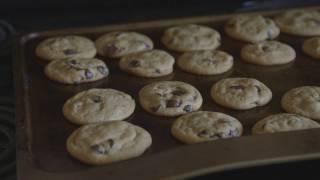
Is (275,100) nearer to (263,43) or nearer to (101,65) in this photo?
(263,43)

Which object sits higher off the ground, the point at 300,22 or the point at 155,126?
the point at 300,22

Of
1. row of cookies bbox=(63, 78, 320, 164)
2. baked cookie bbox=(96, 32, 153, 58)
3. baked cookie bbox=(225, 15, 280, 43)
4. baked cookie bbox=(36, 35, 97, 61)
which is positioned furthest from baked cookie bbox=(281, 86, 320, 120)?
baked cookie bbox=(36, 35, 97, 61)

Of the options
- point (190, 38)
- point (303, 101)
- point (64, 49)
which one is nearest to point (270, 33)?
point (190, 38)

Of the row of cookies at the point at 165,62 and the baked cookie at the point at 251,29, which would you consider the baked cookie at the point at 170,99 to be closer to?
the row of cookies at the point at 165,62

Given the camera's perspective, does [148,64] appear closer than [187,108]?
No

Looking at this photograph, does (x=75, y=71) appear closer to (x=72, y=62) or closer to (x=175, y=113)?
(x=72, y=62)

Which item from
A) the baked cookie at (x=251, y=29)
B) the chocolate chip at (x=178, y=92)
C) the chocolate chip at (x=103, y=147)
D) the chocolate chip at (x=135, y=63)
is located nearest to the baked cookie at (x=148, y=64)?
the chocolate chip at (x=135, y=63)

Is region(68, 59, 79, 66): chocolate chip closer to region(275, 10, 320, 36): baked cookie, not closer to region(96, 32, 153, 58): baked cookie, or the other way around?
region(96, 32, 153, 58): baked cookie

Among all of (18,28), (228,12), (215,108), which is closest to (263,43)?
(228,12)
